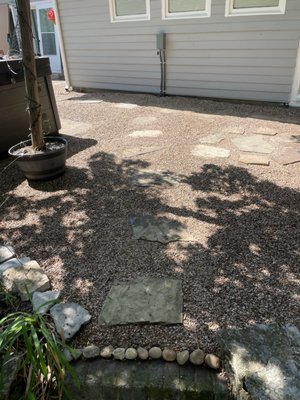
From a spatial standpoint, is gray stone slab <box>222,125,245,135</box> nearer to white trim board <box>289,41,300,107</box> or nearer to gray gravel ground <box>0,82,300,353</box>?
gray gravel ground <box>0,82,300,353</box>

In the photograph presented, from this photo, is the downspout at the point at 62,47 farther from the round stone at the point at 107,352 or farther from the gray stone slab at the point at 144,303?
the round stone at the point at 107,352

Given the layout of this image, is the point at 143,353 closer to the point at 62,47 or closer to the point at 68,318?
the point at 68,318

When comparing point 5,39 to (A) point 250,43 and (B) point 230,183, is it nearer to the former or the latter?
(A) point 250,43

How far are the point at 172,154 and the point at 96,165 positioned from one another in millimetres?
914

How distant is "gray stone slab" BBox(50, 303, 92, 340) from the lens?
5.85ft

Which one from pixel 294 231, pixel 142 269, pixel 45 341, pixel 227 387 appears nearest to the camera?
pixel 227 387

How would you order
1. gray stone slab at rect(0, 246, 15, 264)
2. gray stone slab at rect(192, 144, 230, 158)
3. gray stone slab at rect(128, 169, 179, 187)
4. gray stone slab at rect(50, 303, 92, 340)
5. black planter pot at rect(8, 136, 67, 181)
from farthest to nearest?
gray stone slab at rect(192, 144, 230, 158)
gray stone slab at rect(128, 169, 179, 187)
black planter pot at rect(8, 136, 67, 181)
gray stone slab at rect(0, 246, 15, 264)
gray stone slab at rect(50, 303, 92, 340)

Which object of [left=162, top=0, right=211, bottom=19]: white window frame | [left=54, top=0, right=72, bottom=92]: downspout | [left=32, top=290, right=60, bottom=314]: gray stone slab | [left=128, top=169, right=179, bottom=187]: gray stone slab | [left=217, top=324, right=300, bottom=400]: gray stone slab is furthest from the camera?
[left=54, top=0, right=72, bottom=92]: downspout

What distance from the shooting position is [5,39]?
33.0ft

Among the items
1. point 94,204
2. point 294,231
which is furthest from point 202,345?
point 94,204

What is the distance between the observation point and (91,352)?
1686 mm

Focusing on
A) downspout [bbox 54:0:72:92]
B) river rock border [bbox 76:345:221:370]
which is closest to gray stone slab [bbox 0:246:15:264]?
river rock border [bbox 76:345:221:370]

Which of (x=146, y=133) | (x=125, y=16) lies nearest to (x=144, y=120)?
(x=146, y=133)

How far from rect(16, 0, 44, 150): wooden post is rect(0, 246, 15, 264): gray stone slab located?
1.24 metres
